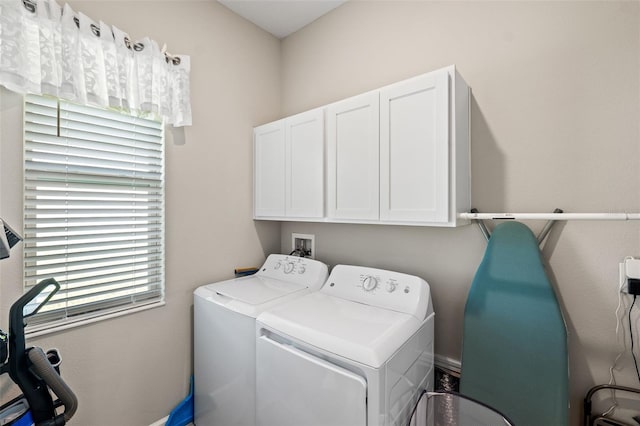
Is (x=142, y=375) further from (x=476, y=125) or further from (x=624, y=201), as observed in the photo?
(x=624, y=201)

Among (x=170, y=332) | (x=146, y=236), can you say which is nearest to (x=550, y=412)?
(x=170, y=332)

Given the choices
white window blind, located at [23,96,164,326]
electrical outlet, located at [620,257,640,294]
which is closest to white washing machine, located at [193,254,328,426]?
white window blind, located at [23,96,164,326]

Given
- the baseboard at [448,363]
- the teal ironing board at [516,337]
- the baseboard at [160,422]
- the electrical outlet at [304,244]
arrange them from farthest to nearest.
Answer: the electrical outlet at [304,244]
the baseboard at [160,422]
the baseboard at [448,363]
the teal ironing board at [516,337]

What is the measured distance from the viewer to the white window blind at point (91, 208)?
1341 mm

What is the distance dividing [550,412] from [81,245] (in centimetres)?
235

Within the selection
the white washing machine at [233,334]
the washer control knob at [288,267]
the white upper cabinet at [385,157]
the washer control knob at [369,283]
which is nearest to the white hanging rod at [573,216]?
the white upper cabinet at [385,157]

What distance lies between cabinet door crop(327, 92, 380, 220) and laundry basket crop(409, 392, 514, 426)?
36.6 inches

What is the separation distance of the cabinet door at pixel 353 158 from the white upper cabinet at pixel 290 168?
3.4 inches

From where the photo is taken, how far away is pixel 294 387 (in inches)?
48.6

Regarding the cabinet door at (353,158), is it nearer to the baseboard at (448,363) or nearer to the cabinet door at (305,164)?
the cabinet door at (305,164)

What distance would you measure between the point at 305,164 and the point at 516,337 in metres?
1.49

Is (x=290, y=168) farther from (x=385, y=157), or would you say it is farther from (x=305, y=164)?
(x=385, y=157)

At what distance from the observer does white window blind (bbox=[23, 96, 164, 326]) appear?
1341 mm

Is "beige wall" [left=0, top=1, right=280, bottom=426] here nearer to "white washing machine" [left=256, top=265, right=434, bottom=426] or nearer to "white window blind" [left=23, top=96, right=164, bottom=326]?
"white window blind" [left=23, top=96, right=164, bottom=326]
